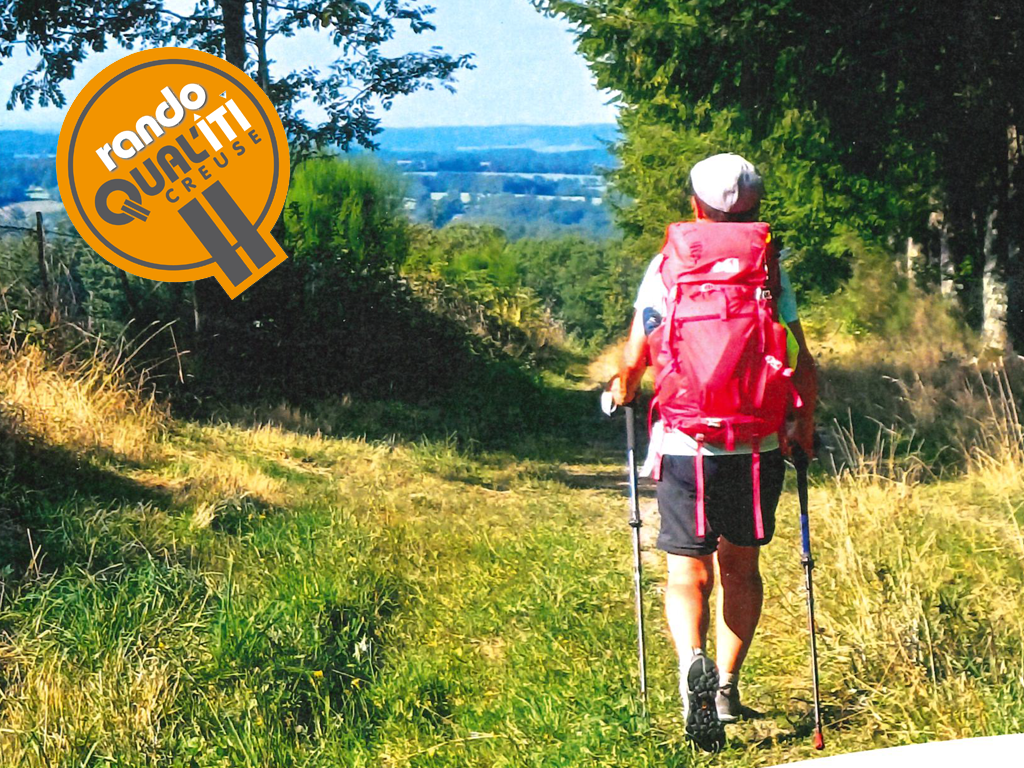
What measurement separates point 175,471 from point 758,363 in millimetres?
4961

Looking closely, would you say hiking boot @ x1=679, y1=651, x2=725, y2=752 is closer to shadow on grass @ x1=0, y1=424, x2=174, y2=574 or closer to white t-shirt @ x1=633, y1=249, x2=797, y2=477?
white t-shirt @ x1=633, y1=249, x2=797, y2=477

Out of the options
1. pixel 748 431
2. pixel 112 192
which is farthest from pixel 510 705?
pixel 112 192

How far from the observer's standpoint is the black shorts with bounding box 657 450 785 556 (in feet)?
12.2

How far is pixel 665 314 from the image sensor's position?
11.9 feet

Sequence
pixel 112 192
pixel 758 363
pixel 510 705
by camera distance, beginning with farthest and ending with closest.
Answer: pixel 112 192, pixel 510 705, pixel 758 363

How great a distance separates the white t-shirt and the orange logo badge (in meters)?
4.44

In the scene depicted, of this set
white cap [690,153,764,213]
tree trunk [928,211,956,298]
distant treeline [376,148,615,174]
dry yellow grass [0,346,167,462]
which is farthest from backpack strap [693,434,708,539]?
tree trunk [928,211,956,298]

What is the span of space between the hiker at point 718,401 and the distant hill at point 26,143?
677cm

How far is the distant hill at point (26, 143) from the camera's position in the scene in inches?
364

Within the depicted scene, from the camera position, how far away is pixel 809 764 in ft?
12.3

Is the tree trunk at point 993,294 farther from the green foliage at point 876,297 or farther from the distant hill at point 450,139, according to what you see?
the distant hill at point 450,139

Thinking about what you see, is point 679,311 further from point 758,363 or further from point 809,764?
point 809,764

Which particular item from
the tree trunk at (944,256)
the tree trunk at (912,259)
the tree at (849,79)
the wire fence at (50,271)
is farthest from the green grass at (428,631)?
the tree trunk at (912,259)

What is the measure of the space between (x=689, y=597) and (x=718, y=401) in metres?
0.70
